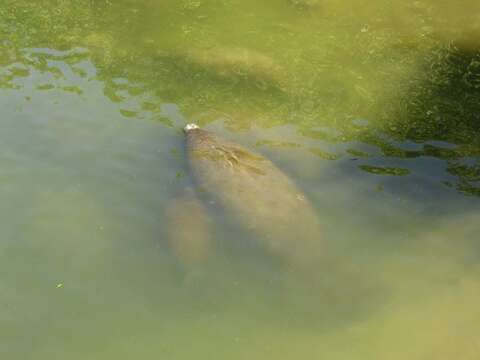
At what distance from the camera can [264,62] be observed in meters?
9.34

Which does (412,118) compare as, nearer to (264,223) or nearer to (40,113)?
(264,223)

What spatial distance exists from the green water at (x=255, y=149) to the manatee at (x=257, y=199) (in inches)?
5.7

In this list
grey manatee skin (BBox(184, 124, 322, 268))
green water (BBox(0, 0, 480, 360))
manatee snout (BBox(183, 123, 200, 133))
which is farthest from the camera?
manatee snout (BBox(183, 123, 200, 133))

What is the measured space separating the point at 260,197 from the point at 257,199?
46mm

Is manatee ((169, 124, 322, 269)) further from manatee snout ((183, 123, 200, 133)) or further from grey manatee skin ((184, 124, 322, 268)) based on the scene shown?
manatee snout ((183, 123, 200, 133))

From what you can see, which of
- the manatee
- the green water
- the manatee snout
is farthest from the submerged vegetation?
the manatee

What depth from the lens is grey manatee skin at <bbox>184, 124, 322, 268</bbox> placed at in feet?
18.2

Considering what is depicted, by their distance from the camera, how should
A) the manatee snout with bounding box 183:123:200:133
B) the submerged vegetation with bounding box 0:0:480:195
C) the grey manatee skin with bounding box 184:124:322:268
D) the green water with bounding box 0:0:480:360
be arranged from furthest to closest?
the submerged vegetation with bounding box 0:0:480:195
the manatee snout with bounding box 183:123:200:133
the grey manatee skin with bounding box 184:124:322:268
the green water with bounding box 0:0:480:360

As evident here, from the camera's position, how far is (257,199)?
5938 mm

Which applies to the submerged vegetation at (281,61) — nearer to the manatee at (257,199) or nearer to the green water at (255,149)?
the green water at (255,149)

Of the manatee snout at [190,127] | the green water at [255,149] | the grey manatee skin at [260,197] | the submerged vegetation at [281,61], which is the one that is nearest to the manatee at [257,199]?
the grey manatee skin at [260,197]

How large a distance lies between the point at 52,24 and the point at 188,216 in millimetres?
6915

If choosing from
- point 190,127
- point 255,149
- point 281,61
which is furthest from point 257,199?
point 281,61

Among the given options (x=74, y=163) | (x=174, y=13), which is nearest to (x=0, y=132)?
(x=74, y=163)
